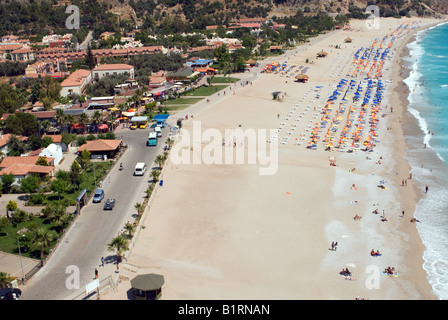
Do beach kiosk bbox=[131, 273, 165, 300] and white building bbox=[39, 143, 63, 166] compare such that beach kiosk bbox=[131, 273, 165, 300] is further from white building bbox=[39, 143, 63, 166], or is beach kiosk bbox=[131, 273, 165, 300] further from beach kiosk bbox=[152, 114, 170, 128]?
beach kiosk bbox=[152, 114, 170, 128]

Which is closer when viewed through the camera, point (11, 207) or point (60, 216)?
point (60, 216)

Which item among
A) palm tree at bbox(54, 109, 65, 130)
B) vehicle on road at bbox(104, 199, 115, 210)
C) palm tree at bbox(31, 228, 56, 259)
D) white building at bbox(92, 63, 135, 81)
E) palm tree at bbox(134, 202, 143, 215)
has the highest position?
white building at bbox(92, 63, 135, 81)

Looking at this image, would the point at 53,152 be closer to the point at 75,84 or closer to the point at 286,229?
the point at 286,229

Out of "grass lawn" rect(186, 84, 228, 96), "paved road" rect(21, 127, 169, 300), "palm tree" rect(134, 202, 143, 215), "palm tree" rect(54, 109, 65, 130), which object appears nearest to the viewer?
"paved road" rect(21, 127, 169, 300)

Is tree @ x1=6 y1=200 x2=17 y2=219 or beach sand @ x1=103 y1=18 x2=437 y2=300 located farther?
tree @ x1=6 y1=200 x2=17 y2=219

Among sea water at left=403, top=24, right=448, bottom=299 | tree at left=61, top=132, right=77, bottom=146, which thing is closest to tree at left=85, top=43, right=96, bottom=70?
tree at left=61, top=132, right=77, bottom=146

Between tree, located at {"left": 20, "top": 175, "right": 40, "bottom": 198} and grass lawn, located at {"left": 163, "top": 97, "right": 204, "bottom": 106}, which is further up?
grass lawn, located at {"left": 163, "top": 97, "right": 204, "bottom": 106}

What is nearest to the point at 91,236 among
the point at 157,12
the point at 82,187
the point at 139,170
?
the point at 82,187

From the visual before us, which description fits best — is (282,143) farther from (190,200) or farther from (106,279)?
(106,279)
